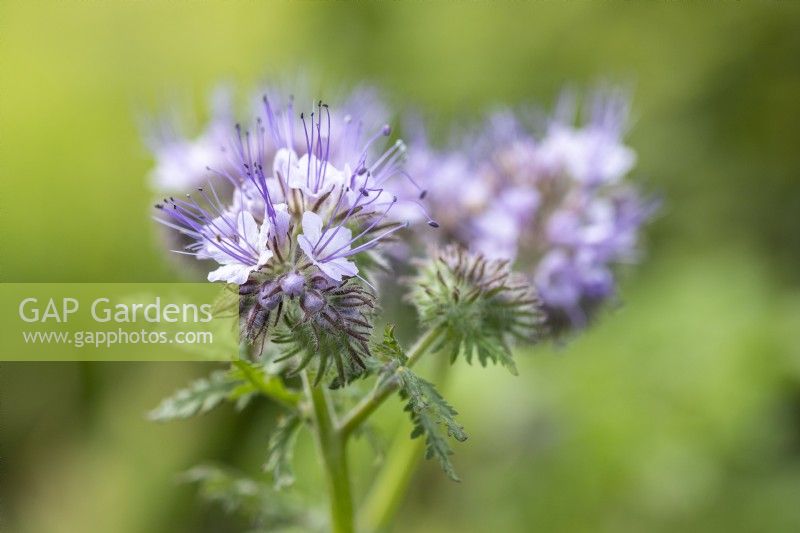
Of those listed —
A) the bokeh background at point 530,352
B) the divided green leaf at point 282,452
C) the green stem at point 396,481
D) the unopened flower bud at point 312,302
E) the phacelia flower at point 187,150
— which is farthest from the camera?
the bokeh background at point 530,352

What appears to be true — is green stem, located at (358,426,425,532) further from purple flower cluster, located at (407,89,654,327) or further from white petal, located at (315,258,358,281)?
white petal, located at (315,258,358,281)

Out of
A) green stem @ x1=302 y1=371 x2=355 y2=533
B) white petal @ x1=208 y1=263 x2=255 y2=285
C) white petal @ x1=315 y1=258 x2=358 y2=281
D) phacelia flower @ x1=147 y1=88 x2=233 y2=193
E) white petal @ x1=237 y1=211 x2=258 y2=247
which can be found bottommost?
green stem @ x1=302 y1=371 x2=355 y2=533

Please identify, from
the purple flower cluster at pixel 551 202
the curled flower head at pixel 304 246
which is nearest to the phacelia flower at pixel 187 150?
the purple flower cluster at pixel 551 202

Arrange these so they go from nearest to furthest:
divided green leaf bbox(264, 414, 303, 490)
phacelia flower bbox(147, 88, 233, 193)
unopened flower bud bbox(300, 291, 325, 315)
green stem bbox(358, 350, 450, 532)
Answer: unopened flower bud bbox(300, 291, 325, 315) < divided green leaf bbox(264, 414, 303, 490) < green stem bbox(358, 350, 450, 532) < phacelia flower bbox(147, 88, 233, 193)

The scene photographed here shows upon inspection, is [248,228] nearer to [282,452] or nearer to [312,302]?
[312,302]

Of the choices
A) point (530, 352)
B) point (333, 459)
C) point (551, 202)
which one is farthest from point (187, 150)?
point (530, 352)

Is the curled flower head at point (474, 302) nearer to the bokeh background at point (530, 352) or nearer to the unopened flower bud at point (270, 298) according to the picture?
the unopened flower bud at point (270, 298)

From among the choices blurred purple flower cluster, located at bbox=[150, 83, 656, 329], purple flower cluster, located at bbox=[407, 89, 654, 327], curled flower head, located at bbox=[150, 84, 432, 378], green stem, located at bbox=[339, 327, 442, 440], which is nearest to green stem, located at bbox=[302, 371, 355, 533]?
green stem, located at bbox=[339, 327, 442, 440]
